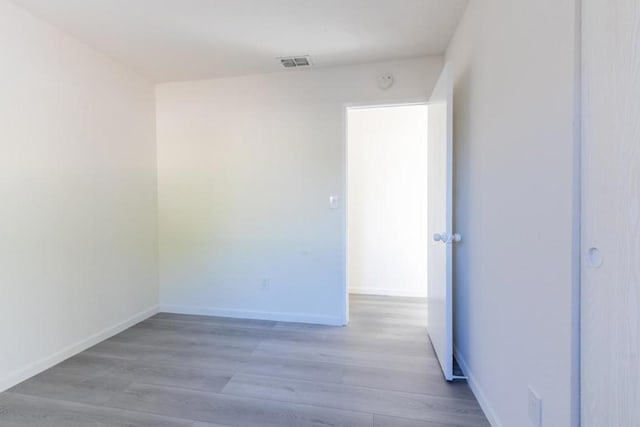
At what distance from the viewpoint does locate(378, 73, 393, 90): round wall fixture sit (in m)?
2.71

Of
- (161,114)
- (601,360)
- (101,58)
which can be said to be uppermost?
(101,58)

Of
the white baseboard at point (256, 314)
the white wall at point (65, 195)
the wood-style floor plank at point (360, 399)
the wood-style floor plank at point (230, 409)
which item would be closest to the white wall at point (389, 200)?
the white baseboard at point (256, 314)

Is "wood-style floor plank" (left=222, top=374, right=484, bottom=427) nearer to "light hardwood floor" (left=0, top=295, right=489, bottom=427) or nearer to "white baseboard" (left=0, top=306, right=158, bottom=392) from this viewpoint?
"light hardwood floor" (left=0, top=295, right=489, bottom=427)

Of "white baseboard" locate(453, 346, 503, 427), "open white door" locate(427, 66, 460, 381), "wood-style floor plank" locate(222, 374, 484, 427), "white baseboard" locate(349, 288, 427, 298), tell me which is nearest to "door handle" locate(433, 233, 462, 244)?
"open white door" locate(427, 66, 460, 381)

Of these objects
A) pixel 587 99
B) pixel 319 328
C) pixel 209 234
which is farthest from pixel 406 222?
pixel 587 99

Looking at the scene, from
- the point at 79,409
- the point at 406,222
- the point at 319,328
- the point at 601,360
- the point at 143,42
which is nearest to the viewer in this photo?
the point at 601,360

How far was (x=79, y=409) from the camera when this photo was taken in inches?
67.9

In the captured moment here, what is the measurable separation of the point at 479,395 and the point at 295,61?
286 cm

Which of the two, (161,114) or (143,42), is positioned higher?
(143,42)

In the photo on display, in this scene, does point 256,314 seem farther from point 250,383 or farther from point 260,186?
point 260,186

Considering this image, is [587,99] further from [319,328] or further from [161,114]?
[161,114]

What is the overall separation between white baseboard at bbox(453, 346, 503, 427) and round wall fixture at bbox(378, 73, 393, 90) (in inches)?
89.9

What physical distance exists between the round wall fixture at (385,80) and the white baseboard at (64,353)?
3.24 meters

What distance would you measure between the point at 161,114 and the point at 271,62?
1.37 m
